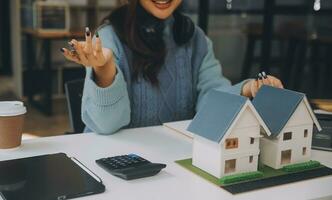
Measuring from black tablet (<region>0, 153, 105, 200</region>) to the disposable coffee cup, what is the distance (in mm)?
102

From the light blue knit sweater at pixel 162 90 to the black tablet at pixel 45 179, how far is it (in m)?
0.29

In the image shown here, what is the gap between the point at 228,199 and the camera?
3.33 feet

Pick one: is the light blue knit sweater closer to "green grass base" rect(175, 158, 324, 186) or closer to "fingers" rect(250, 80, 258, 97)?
"fingers" rect(250, 80, 258, 97)

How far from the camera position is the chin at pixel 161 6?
66.0 inches

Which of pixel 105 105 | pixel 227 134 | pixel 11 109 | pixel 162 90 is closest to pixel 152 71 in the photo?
pixel 162 90

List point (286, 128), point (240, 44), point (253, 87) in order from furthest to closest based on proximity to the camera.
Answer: point (240, 44) < point (253, 87) < point (286, 128)

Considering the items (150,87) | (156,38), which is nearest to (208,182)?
(150,87)

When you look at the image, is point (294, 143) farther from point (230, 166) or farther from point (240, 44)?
point (240, 44)

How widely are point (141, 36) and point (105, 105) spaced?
0.40 metres

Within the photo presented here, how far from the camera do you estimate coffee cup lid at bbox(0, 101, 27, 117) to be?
4.11 feet

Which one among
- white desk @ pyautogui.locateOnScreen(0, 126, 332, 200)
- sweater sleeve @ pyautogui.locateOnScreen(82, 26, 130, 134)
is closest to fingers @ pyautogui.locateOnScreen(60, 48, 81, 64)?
sweater sleeve @ pyautogui.locateOnScreen(82, 26, 130, 134)

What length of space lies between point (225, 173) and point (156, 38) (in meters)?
0.81

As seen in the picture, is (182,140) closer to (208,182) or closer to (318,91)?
(208,182)

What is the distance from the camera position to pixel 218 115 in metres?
1.12
